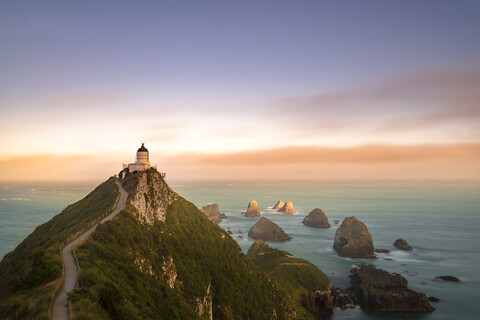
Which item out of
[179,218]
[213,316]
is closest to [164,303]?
[213,316]

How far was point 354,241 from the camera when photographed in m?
134

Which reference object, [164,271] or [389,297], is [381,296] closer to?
[389,297]

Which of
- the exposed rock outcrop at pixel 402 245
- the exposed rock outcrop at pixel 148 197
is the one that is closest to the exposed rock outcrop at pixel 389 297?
the exposed rock outcrop at pixel 148 197

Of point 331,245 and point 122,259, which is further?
point 331,245

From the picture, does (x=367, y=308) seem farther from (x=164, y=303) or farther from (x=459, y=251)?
(x=459, y=251)

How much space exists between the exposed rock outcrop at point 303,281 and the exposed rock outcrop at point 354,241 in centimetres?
4579

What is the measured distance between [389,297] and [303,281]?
81.2 ft

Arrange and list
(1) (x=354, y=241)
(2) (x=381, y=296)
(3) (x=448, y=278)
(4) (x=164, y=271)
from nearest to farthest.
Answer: (4) (x=164, y=271) → (2) (x=381, y=296) → (3) (x=448, y=278) → (1) (x=354, y=241)

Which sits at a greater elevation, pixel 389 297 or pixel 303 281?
pixel 303 281

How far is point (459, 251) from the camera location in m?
145

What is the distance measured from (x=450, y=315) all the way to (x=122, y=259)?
9479 centimetres

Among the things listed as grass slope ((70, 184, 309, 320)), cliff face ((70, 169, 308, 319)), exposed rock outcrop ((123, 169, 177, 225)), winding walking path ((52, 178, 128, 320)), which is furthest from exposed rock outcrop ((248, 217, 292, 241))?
winding walking path ((52, 178, 128, 320))

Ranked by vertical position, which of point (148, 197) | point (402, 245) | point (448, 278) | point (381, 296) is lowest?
point (448, 278)

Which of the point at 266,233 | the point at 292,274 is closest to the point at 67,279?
the point at 292,274
